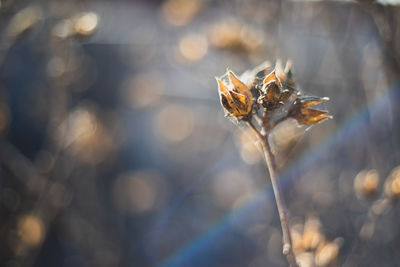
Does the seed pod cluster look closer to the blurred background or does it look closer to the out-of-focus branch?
the blurred background

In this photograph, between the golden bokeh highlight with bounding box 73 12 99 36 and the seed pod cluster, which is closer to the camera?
the seed pod cluster

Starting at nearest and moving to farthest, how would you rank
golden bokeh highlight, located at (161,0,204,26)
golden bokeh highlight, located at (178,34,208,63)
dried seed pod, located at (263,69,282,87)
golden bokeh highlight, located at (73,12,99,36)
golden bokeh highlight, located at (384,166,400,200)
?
dried seed pod, located at (263,69,282,87)
golden bokeh highlight, located at (384,166,400,200)
golden bokeh highlight, located at (73,12,99,36)
golden bokeh highlight, located at (178,34,208,63)
golden bokeh highlight, located at (161,0,204,26)

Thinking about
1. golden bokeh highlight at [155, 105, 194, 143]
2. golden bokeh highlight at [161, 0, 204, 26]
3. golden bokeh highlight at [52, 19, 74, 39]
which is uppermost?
golden bokeh highlight at [52, 19, 74, 39]

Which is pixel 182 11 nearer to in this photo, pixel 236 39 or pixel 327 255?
pixel 236 39

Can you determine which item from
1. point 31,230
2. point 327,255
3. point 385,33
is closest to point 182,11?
point 385,33

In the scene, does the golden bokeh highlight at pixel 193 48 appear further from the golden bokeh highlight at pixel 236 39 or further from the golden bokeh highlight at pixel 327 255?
the golden bokeh highlight at pixel 327 255

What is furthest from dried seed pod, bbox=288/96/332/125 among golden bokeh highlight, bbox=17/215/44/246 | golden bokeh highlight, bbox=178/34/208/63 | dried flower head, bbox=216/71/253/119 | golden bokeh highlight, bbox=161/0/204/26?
golden bokeh highlight, bbox=161/0/204/26

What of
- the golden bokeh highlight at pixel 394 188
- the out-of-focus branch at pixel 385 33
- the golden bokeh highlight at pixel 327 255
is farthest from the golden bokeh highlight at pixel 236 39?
the golden bokeh highlight at pixel 327 255

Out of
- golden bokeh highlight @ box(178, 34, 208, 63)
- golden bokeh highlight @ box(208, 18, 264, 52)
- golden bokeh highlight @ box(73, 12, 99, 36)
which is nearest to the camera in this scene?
golden bokeh highlight @ box(73, 12, 99, 36)

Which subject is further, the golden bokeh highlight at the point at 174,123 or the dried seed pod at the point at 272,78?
the golden bokeh highlight at the point at 174,123
